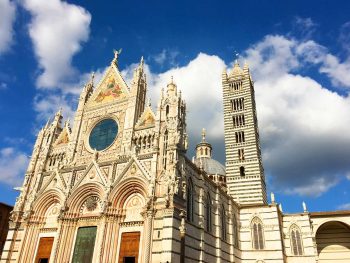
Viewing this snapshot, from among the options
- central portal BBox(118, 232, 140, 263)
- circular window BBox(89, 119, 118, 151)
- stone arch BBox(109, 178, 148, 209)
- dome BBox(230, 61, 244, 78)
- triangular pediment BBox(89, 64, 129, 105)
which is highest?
dome BBox(230, 61, 244, 78)

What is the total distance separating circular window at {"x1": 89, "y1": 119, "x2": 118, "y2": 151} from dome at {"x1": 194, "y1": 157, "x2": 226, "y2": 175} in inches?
957

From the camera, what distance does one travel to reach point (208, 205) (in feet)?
83.6

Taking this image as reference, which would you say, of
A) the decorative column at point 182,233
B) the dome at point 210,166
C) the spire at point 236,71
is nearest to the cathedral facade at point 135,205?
the decorative column at point 182,233

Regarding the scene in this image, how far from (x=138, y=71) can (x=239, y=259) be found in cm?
2035

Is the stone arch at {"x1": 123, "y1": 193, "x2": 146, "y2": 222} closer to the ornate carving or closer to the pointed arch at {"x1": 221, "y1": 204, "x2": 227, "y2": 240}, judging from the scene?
the ornate carving

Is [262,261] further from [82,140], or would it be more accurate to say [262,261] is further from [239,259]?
[82,140]

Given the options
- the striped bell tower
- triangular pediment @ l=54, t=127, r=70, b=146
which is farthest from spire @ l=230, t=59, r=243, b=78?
triangular pediment @ l=54, t=127, r=70, b=146

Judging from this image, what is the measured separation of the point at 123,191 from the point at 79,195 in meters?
4.08

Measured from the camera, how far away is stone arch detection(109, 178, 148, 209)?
70.3 ft

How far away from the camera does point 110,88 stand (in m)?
28.5

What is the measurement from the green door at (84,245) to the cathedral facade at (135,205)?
71 millimetres

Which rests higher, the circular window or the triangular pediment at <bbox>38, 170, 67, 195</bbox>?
the circular window

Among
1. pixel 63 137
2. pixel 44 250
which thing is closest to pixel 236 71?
pixel 63 137

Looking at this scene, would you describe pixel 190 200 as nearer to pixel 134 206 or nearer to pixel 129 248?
pixel 134 206
